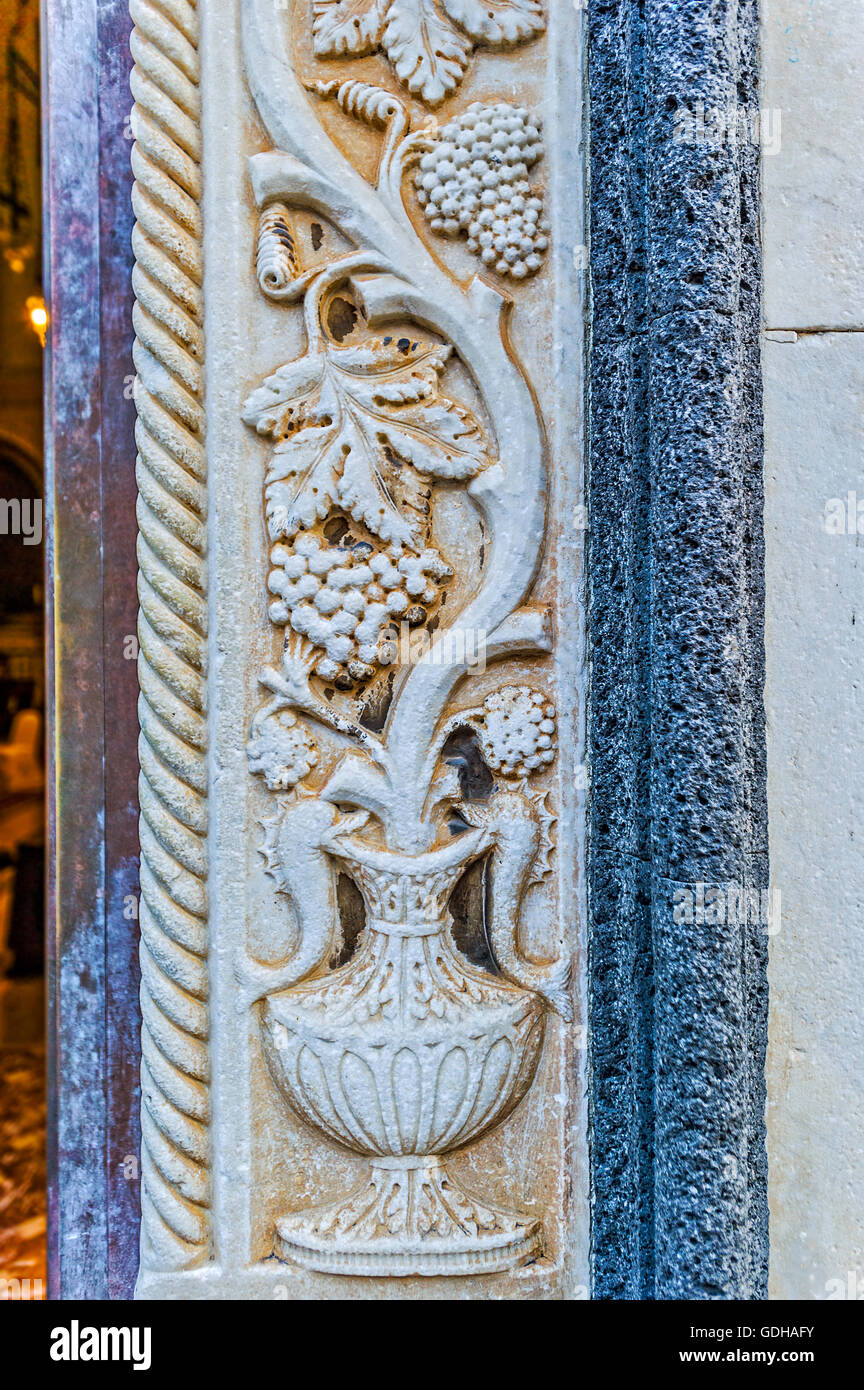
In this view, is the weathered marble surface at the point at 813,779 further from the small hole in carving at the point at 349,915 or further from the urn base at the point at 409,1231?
the small hole in carving at the point at 349,915

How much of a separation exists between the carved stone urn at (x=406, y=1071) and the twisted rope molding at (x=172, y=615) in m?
0.10

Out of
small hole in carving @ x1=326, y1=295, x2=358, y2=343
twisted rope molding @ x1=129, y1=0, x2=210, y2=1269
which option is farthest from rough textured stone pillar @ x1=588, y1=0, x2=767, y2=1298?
twisted rope molding @ x1=129, y1=0, x2=210, y2=1269

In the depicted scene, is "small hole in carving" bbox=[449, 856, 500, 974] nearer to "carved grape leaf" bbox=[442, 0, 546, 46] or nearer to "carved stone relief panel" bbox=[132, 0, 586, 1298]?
"carved stone relief panel" bbox=[132, 0, 586, 1298]

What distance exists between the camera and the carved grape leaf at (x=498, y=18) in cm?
82

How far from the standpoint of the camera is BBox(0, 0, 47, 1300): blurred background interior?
106 cm

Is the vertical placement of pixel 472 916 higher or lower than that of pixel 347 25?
lower

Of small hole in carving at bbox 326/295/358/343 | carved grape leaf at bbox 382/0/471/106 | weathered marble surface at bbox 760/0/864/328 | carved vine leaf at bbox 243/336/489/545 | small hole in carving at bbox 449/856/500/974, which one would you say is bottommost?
small hole in carving at bbox 449/856/500/974

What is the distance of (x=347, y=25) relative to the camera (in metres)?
0.83

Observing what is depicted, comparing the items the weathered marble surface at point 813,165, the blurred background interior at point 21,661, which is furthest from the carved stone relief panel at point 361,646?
the blurred background interior at point 21,661

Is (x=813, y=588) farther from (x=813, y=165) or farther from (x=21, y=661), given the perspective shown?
(x=21, y=661)

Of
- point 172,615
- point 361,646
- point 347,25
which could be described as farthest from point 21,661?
point 347,25

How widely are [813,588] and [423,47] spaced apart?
656 millimetres
